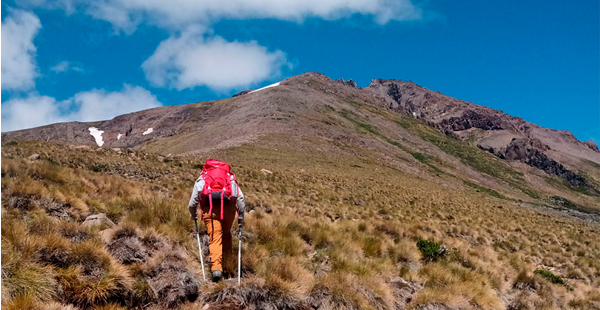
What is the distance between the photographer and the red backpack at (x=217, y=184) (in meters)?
5.47

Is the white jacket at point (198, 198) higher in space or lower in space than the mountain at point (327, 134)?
lower

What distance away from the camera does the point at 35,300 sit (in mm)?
3617

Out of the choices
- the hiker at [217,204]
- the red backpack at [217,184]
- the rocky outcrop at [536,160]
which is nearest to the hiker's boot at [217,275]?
the hiker at [217,204]

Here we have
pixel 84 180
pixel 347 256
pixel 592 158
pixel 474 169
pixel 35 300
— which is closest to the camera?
pixel 35 300

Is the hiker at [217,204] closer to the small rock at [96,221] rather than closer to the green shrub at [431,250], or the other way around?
the small rock at [96,221]

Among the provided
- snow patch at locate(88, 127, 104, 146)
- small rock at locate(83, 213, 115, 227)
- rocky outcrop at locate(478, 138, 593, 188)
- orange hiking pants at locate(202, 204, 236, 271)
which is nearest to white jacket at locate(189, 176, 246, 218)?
orange hiking pants at locate(202, 204, 236, 271)

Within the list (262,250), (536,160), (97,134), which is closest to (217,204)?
(262,250)

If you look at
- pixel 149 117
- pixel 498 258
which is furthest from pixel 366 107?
pixel 498 258

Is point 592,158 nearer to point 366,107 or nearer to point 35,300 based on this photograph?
point 366,107

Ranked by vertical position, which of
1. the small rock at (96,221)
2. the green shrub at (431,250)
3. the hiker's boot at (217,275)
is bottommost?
the green shrub at (431,250)

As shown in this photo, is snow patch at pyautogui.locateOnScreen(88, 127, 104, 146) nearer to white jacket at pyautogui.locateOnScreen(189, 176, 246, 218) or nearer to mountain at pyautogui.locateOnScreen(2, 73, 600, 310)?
mountain at pyautogui.locateOnScreen(2, 73, 600, 310)

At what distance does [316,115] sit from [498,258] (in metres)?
64.9

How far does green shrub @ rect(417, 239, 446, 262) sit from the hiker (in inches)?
250

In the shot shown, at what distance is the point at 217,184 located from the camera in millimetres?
5539
